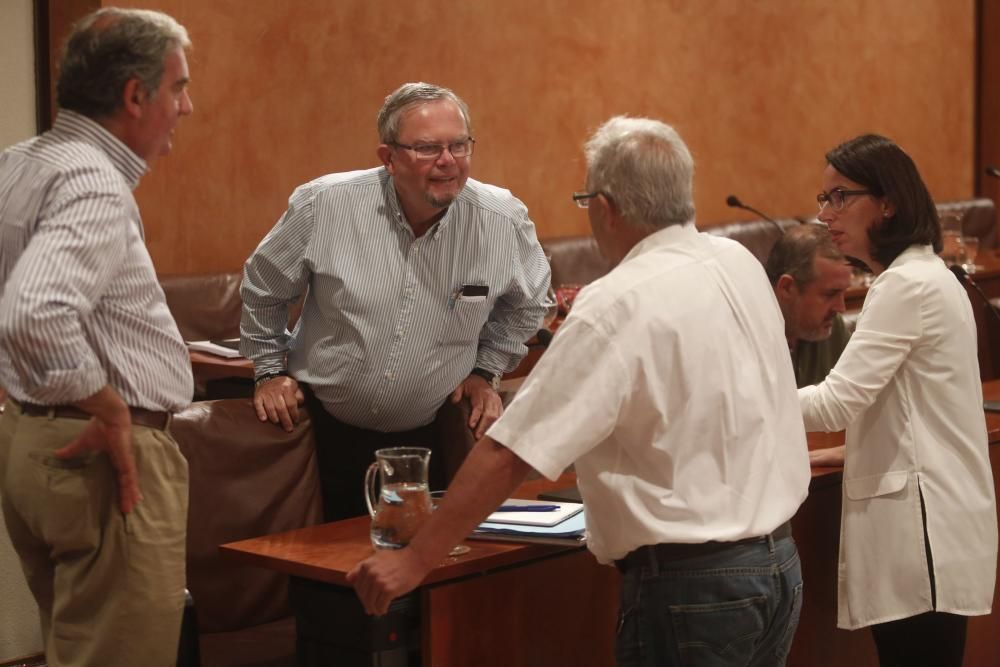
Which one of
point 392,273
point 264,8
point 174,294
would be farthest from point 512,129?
point 392,273

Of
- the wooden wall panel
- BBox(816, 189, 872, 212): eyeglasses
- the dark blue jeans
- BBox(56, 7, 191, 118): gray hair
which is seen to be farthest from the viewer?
the wooden wall panel

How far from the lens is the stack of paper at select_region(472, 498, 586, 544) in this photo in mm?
2510

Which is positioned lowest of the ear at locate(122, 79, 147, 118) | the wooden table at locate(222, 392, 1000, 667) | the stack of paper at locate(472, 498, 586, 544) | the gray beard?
the wooden table at locate(222, 392, 1000, 667)

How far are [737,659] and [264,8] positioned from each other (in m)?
4.41

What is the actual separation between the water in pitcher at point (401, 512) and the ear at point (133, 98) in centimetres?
72

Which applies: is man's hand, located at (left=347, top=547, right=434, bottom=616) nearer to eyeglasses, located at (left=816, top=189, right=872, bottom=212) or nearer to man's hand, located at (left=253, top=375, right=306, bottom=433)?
man's hand, located at (left=253, top=375, right=306, bottom=433)

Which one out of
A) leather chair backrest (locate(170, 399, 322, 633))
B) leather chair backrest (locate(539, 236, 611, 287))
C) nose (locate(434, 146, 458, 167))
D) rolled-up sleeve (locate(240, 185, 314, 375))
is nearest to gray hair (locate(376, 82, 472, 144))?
nose (locate(434, 146, 458, 167))

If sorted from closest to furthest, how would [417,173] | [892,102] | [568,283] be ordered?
1. [417,173]
2. [568,283]
3. [892,102]

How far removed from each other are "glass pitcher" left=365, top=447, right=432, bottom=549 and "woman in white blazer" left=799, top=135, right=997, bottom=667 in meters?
0.88

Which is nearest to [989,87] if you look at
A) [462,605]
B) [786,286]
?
[786,286]

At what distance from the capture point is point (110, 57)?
6.52 ft

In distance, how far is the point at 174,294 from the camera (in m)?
5.52

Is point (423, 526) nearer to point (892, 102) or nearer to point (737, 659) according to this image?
point (737, 659)

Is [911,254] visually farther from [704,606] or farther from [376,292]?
[376,292]
